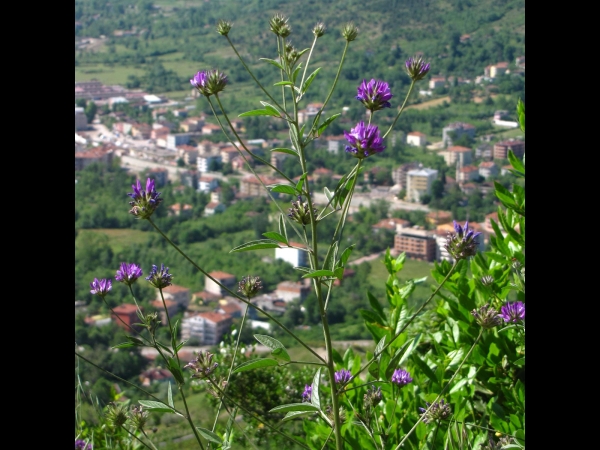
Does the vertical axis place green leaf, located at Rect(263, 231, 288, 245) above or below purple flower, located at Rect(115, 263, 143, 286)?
above

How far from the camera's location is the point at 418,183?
19.6 m

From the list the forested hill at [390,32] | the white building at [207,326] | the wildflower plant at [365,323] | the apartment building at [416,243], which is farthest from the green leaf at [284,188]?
the forested hill at [390,32]

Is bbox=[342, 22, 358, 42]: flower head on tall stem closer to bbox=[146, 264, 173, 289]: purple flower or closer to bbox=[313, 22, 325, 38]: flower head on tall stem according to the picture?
bbox=[313, 22, 325, 38]: flower head on tall stem

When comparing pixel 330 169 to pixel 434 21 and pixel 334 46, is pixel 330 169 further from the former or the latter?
pixel 434 21

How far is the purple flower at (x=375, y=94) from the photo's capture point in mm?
771

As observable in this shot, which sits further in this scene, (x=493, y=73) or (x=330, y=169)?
(x=493, y=73)

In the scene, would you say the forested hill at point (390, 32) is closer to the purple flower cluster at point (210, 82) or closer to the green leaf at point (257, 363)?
the purple flower cluster at point (210, 82)

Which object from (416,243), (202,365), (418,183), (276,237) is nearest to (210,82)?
(276,237)

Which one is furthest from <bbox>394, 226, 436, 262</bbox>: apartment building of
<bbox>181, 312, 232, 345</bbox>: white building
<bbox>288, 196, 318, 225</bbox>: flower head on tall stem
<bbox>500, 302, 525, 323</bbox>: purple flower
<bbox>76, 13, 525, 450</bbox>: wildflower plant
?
<bbox>288, 196, 318, 225</bbox>: flower head on tall stem

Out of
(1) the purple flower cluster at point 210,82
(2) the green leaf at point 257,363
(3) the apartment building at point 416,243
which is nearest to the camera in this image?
(2) the green leaf at point 257,363

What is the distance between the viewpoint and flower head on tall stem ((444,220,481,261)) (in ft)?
2.39
